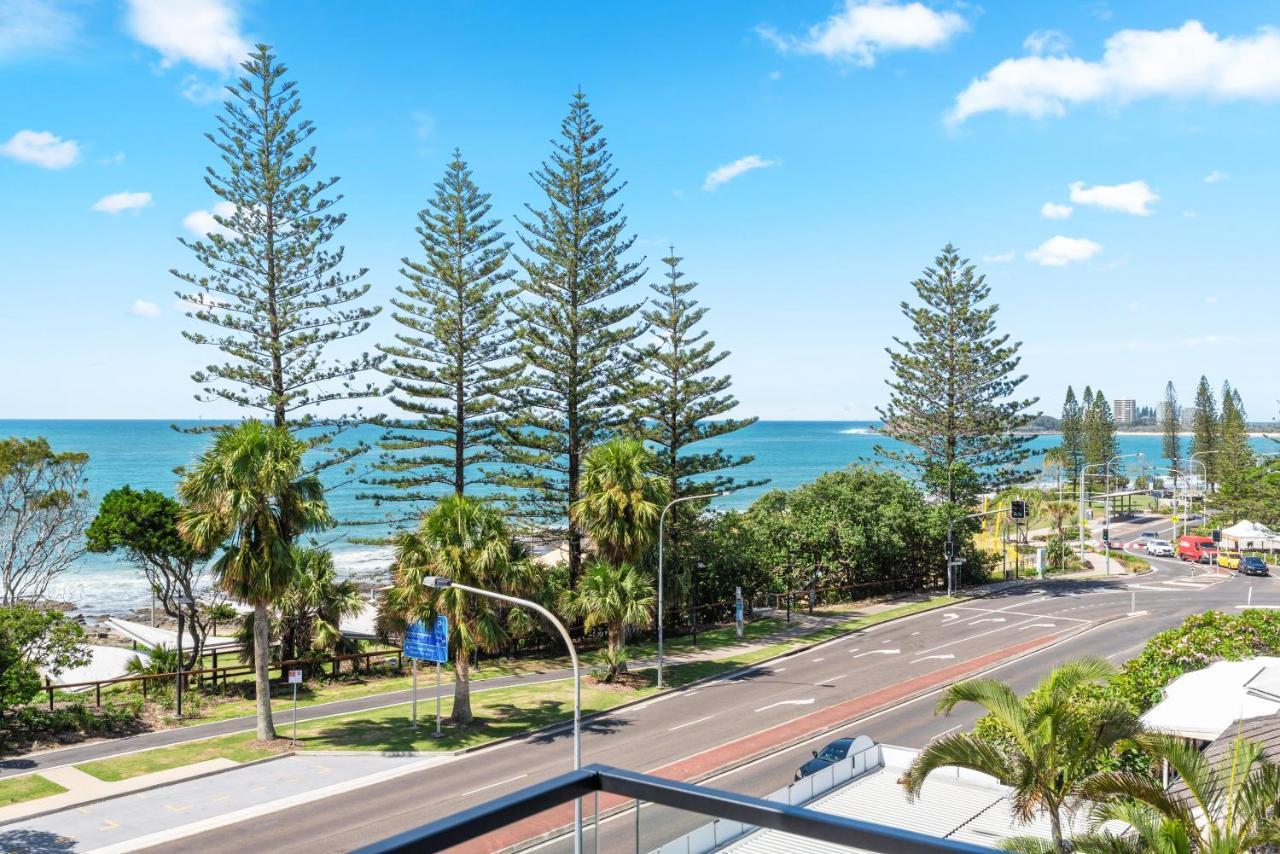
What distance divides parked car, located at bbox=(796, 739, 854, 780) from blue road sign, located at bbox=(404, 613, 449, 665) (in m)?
9.36

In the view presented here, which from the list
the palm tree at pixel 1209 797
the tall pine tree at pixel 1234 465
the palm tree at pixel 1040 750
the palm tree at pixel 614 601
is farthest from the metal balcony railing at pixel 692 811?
the tall pine tree at pixel 1234 465

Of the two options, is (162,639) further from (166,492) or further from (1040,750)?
(166,492)

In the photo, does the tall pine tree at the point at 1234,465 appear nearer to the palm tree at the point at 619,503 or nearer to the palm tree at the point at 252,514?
the palm tree at the point at 619,503


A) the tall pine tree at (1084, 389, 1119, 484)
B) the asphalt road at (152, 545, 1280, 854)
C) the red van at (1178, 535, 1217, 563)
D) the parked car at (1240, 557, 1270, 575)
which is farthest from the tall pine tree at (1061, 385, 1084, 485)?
the asphalt road at (152, 545, 1280, 854)

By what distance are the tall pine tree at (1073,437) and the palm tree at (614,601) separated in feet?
290

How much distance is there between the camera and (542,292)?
1563 inches

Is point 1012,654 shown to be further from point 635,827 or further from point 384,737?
point 635,827

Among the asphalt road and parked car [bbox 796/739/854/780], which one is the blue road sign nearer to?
the asphalt road

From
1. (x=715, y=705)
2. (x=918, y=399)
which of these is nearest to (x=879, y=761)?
(x=715, y=705)

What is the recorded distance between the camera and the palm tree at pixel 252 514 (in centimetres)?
2300

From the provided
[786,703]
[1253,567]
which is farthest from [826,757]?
[1253,567]

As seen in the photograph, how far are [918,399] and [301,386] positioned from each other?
1358 inches

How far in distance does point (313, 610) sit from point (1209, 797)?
91.4 feet

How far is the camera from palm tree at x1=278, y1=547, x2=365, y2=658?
3042 centimetres
